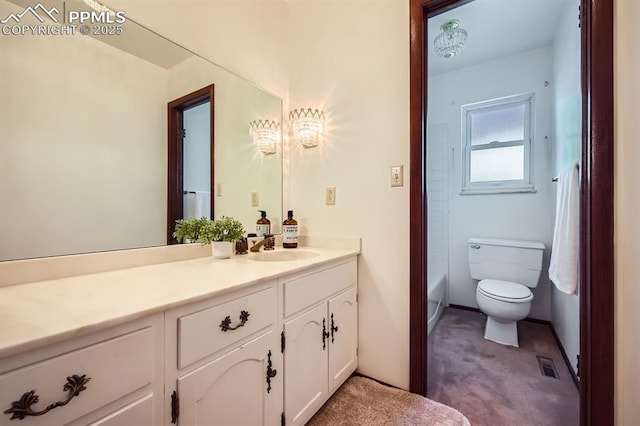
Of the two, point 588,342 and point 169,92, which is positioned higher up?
point 169,92

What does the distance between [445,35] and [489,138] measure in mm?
1178

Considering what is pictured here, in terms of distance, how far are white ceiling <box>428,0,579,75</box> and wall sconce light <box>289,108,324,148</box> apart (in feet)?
4.04

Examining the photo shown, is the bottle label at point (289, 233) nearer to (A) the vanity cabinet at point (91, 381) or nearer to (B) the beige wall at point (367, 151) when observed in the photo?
(B) the beige wall at point (367, 151)

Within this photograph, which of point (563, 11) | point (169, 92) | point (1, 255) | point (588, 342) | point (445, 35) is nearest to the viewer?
point (1, 255)

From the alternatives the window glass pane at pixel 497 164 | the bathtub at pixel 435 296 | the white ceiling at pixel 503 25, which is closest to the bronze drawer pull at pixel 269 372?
the bathtub at pixel 435 296

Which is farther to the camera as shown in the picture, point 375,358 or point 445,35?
point 445,35

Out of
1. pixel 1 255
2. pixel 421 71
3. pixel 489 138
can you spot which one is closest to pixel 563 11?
pixel 489 138

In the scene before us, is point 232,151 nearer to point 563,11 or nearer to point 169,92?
point 169,92

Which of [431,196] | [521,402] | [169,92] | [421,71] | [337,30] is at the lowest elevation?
[521,402]

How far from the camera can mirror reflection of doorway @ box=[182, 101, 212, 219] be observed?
1348mm

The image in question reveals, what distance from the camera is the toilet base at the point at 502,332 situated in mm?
2116

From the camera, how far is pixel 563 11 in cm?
195

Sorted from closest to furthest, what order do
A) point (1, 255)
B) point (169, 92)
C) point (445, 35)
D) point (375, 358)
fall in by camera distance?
point (1, 255), point (169, 92), point (375, 358), point (445, 35)

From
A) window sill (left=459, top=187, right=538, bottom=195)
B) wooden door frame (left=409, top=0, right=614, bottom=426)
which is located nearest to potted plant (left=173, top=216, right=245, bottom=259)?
wooden door frame (left=409, top=0, right=614, bottom=426)
